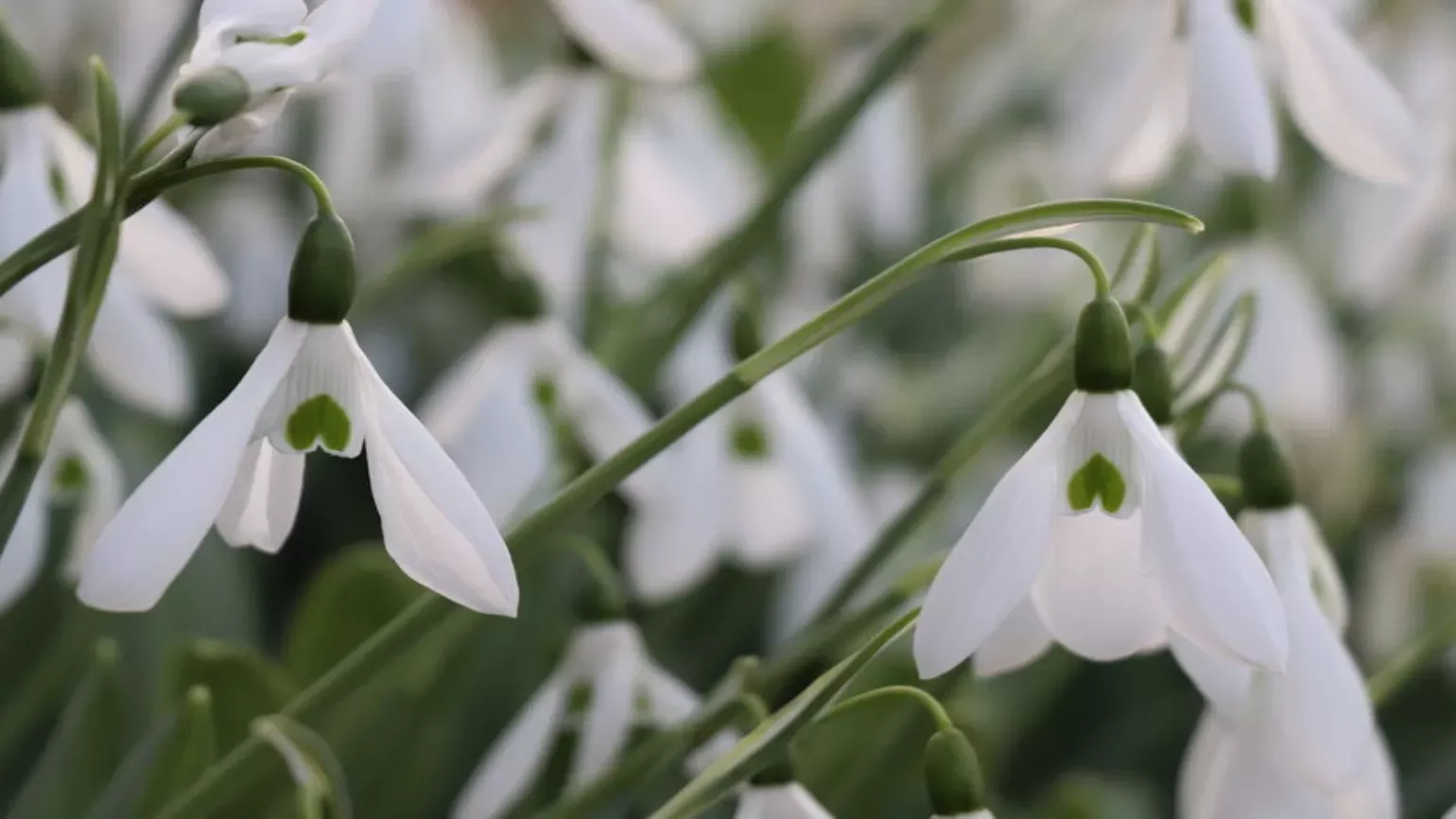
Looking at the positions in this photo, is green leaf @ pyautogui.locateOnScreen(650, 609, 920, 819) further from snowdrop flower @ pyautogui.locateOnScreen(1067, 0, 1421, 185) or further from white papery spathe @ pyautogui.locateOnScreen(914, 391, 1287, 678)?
snowdrop flower @ pyautogui.locateOnScreen(1067, 0, 1421, 185)

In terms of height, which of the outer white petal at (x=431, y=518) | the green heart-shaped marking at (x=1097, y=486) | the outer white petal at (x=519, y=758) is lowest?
the outer white petal at (x=519, y=758)

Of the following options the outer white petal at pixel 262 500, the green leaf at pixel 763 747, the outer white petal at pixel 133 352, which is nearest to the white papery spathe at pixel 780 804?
the green leaf at pixel 763 747

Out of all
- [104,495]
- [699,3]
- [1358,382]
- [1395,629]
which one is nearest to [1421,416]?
[1358,382]

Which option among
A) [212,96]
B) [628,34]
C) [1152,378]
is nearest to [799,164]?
[628,34]

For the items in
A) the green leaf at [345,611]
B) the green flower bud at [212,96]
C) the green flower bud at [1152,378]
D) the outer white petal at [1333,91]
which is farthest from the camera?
the green leaf at [345,611]

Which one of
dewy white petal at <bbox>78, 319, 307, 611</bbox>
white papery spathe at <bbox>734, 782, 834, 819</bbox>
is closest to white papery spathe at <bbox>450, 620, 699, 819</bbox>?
white papery spathe at <bbox>734, 782, 834, 819</bbox>

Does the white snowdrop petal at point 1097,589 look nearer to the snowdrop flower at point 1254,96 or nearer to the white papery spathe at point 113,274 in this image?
the snowdrop flower at point 1254,96

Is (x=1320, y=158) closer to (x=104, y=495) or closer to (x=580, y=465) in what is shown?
(x=580, y=465)

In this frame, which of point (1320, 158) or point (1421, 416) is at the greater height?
point (1320, 158)
